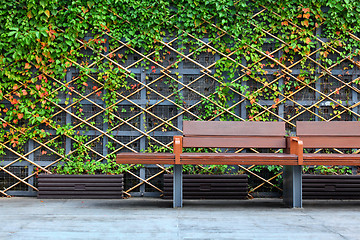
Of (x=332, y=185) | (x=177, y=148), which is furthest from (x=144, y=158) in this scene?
(x=332, y=185)

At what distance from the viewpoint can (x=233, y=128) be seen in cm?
380

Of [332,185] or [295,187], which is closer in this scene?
[295,187]

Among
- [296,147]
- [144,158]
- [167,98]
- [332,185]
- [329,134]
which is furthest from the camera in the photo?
[167,98]

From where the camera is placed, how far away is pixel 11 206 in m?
3.59

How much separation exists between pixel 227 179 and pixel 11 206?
2011 millimetres

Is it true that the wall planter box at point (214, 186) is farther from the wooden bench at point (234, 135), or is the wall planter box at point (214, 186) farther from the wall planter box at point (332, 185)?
the wall planter box at point (332, 185)

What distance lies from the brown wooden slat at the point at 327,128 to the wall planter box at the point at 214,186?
0.70 meters

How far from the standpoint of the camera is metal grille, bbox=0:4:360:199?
4102mm

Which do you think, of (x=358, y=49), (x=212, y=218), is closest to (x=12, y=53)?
(x=212, y=218)

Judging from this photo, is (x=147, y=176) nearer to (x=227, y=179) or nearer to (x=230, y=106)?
(x=227, y=179)

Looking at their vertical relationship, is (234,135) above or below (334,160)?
above

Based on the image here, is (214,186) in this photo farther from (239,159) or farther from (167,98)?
(167,98)

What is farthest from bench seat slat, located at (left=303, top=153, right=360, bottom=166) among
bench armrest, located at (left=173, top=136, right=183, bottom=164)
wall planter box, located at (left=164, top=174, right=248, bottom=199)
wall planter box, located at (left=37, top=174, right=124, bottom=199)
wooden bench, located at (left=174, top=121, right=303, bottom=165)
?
wall planter box, located at (left=37, top=174, right=124, bottom=199)

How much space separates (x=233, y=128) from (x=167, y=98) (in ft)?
2.53
